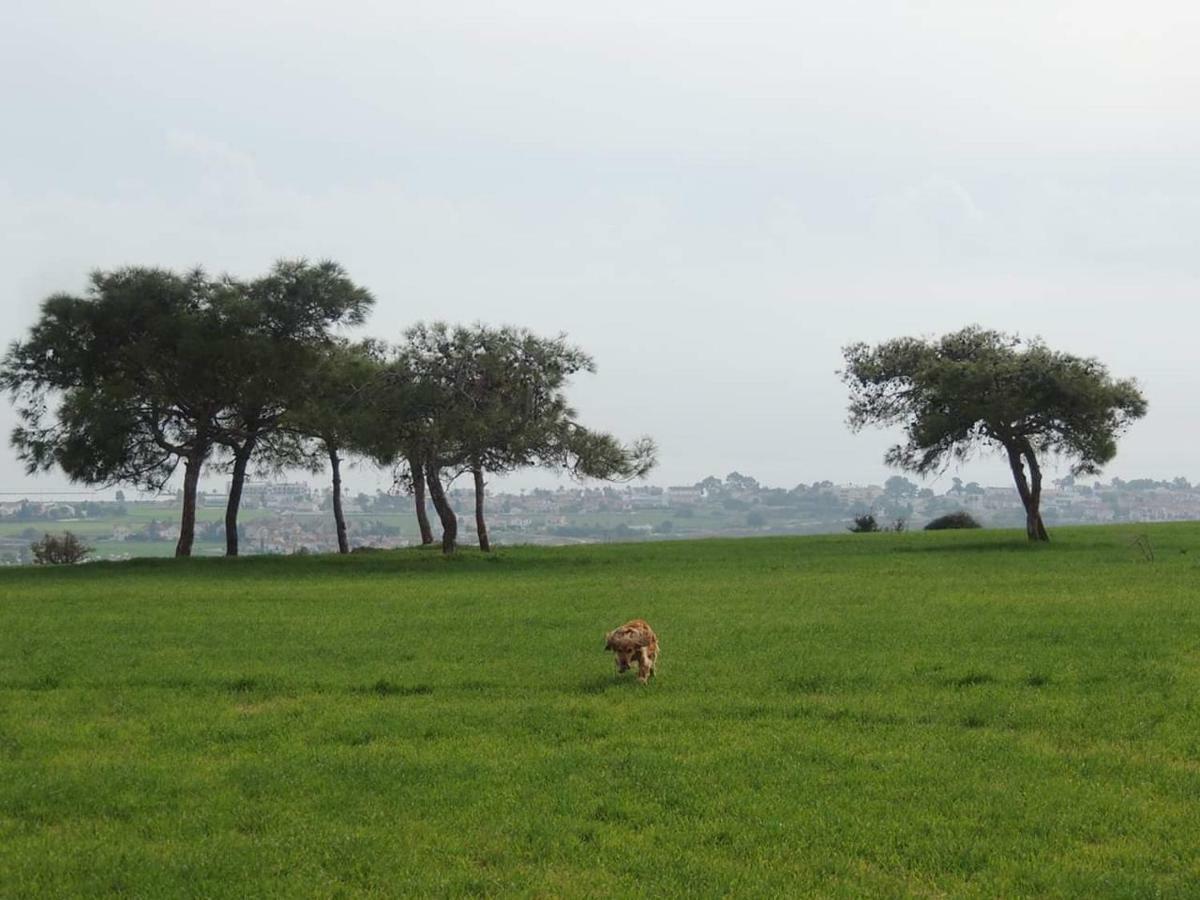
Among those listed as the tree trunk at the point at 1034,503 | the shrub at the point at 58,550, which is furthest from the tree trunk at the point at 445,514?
the tree trunk at the point at 1034,503

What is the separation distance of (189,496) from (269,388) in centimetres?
613

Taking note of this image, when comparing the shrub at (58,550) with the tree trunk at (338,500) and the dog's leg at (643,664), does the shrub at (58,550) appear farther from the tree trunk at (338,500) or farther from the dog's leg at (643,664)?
the dog's leg at (643,664)

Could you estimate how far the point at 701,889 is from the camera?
8.16m

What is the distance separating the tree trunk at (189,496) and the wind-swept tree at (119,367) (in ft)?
0.43

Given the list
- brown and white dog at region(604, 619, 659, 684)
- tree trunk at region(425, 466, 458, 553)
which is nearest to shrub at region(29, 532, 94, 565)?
tree trunk at region(425, 466, 458, 553)

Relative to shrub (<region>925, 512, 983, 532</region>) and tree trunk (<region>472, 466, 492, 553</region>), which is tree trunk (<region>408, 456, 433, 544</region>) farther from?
shrub (<region>925, 512, 983, 532</region>)

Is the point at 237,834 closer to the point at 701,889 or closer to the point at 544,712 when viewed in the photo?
the point at 701,889

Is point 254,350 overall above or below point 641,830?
above

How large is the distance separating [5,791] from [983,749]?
9.68m

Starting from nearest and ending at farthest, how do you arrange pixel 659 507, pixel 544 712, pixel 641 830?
pixel 641 830 → pixel 544 712 → pixel 659 507

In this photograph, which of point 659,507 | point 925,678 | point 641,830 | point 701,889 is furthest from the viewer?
point 659,507

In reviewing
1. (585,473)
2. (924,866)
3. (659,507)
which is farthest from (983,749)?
(659,507)

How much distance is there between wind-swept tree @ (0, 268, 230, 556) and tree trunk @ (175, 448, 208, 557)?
0.13 metres

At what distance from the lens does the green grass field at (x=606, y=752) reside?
8648 mm
